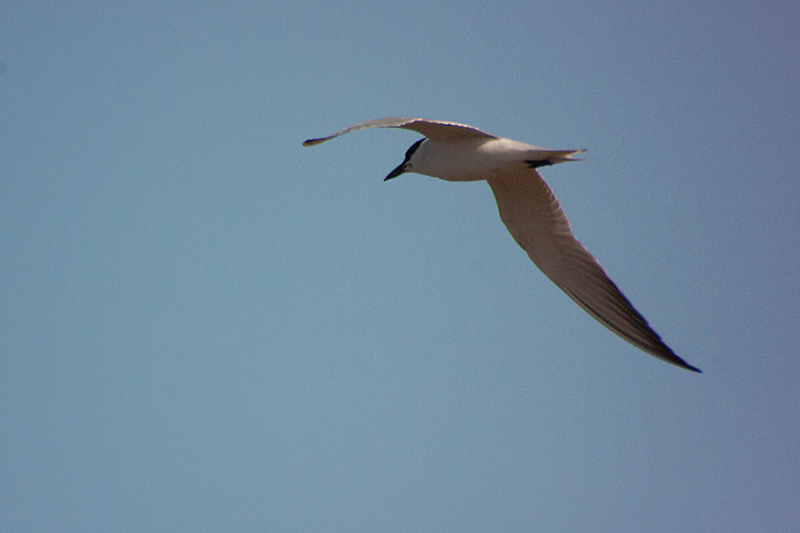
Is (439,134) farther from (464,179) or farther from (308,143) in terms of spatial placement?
(308,143)

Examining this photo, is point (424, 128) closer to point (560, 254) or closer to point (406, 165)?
point (406, 165)

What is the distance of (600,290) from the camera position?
466 cm

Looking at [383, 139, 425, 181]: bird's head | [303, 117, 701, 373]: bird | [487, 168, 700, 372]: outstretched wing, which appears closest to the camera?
[303, 117, 701, 373]: bird

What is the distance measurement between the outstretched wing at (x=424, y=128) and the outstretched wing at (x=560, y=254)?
46 centimetres

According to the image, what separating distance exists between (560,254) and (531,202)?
15.5 inches

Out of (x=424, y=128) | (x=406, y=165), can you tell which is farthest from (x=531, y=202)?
(x=424, y=128)

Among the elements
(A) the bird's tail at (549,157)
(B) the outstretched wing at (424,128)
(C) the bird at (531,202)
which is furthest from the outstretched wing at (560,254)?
(B) the outstretched wing at (424,128)

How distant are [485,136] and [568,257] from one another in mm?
1142

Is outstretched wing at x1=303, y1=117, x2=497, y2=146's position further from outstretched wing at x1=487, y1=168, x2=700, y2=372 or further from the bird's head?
outstretched wing at x1=487, y1=168, x2=700, y2=372

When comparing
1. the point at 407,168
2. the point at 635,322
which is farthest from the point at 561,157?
the point at 635,322

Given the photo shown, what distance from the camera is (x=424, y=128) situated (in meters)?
4.00

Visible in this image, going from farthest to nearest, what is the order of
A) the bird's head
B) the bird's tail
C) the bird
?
the bird's head → the bird → the bird's tail

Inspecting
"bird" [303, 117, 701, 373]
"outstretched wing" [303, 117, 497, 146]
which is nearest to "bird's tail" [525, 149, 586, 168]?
"bird" [303, 117, 701, 373]

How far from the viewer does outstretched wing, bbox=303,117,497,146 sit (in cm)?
318
